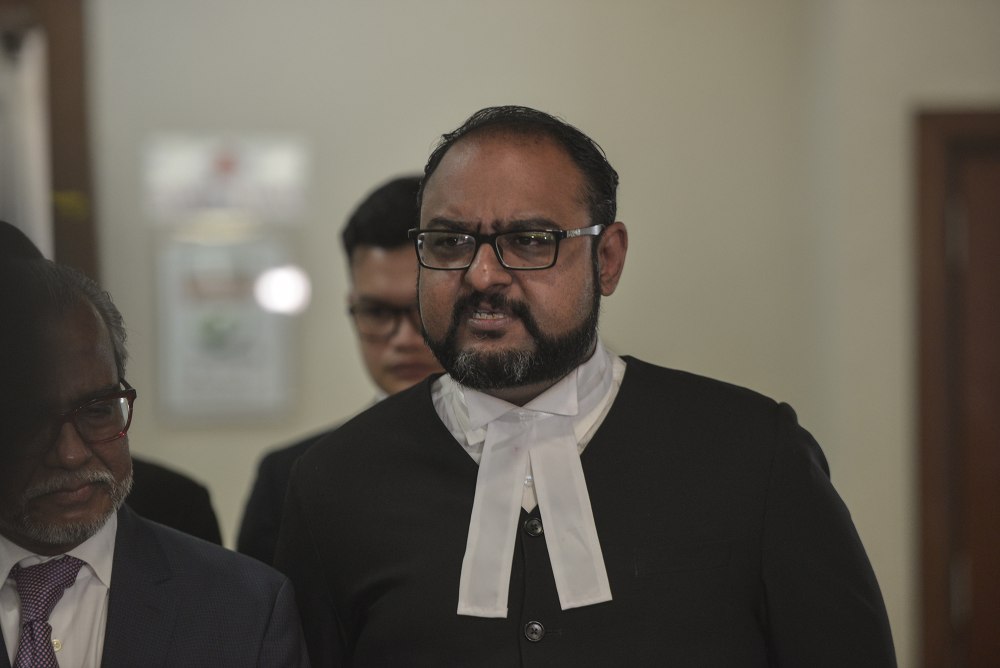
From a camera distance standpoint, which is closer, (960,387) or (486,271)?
(486,271)

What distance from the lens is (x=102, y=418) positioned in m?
1.27

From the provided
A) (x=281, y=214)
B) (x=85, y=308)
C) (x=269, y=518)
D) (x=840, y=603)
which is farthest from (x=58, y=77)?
(x=840, y=603)

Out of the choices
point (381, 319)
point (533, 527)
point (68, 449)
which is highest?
point (381, 319)

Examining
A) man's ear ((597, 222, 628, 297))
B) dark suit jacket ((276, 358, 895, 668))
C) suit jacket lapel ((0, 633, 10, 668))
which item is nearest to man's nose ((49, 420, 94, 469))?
suit jacket lapel ((0, 633, 10, 668))

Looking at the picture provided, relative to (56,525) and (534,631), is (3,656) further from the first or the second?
(534,631)

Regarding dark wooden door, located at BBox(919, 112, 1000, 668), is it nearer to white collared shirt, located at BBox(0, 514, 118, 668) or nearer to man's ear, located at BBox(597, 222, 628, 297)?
man's ear, located at BBox(597, 222, 628, 297)

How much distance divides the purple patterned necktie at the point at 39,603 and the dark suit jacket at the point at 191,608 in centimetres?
6

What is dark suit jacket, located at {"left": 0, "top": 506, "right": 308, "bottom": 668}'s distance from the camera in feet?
4.31

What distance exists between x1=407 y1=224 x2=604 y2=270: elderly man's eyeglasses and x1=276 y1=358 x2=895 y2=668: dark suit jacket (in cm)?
26

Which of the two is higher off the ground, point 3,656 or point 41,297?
point 41,297

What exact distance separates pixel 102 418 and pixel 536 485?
20.8 inches

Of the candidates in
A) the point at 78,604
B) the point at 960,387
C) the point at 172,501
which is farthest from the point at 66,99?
the point at 960,387

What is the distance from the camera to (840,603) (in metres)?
1.32

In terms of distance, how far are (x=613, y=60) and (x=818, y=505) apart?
252 centimetres
